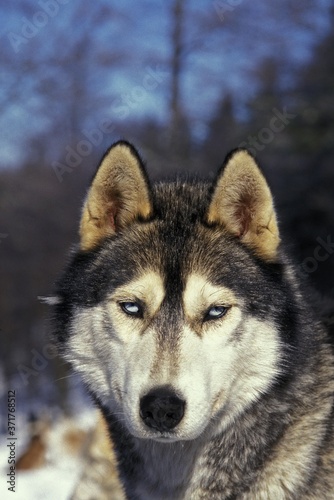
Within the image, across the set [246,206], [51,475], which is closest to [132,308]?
[246,206]

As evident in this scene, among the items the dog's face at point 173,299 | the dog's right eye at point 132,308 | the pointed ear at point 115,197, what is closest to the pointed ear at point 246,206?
the dog's face at point 173,299

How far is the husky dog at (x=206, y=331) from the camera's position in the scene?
10.5 feet

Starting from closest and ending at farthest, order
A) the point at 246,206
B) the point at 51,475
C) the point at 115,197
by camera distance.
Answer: the point at 246,206
the point at 115,197
the point at 51,475

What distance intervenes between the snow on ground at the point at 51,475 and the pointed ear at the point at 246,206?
4532 millimetres

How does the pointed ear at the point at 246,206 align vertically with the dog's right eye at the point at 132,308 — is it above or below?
above

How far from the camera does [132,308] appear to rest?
3.28 metres

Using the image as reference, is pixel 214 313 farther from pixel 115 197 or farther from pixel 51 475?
pixel 51 475

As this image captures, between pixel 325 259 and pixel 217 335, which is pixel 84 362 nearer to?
pixel 217 335

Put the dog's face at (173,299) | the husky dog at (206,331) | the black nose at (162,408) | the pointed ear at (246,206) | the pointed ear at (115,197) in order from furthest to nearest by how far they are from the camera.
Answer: the pointed ear at (115,197)
the pointed ear at (246,206)
the husky dog at (206,331)
the dog's face at (173,299)
the black nose at (162,408)

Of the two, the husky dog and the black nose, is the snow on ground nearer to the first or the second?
the husky dog

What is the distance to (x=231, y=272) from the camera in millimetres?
3357

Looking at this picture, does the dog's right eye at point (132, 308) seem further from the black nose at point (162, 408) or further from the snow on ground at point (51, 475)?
the snow on ground at point (51, 475)

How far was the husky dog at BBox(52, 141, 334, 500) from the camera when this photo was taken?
10.5 ft

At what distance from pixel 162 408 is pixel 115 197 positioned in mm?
1274
